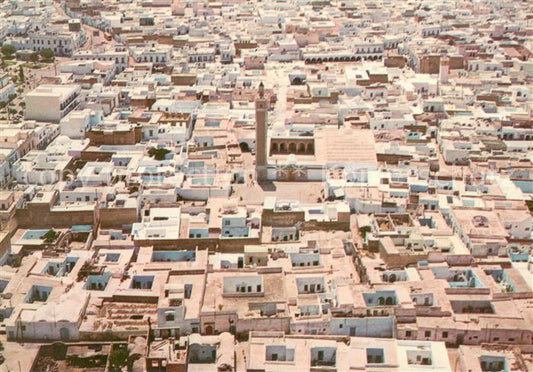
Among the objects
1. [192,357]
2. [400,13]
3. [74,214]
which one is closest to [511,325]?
[192,357]

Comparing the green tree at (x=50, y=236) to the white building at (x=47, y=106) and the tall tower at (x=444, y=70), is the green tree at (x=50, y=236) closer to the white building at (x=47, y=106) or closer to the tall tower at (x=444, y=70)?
the white building at (x=47, y=106)

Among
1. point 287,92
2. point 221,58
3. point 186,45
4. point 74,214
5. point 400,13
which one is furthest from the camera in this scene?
point 400,13

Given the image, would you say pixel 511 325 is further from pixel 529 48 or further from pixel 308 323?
pixel 529 48

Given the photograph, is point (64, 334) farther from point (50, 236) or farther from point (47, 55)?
point (47, 55)

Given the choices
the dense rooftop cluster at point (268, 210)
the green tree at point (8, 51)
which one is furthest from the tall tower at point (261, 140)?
the green tree at point (8, 51)

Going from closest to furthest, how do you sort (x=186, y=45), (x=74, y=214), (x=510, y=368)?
1. (x=510, y=368)
2. (x=74, y=214)
3. (x=186, y=45)

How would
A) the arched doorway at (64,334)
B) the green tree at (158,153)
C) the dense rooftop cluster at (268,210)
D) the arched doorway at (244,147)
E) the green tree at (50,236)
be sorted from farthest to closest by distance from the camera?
the arched doorway at (244,147) → the green tree at (158,153) → the green tree at (50,236) → the arched doorway at (64,334) → the dense rooftop cluster at (268,210)

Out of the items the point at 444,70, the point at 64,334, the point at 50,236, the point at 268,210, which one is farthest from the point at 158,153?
the point at 444,70
